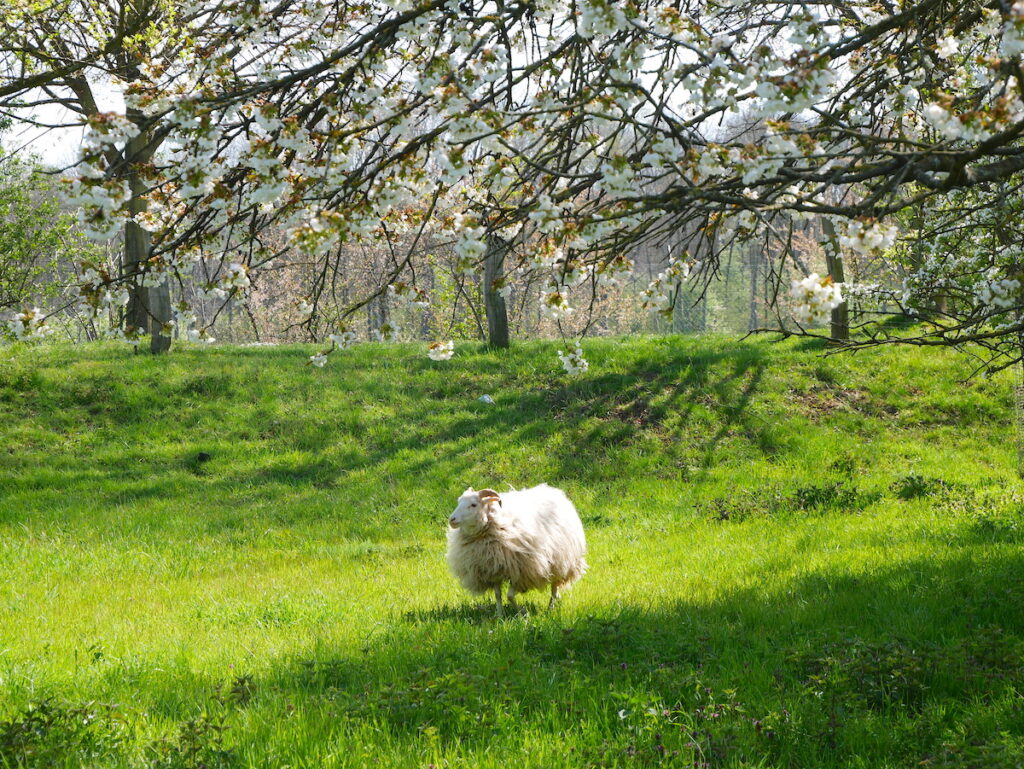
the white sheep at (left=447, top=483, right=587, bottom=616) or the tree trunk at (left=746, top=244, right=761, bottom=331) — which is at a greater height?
the tree trunk at (left=746, top=244, right=761, bottom=331)

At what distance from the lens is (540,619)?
20.9ft

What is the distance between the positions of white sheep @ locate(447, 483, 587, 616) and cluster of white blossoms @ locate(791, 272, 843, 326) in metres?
3.43

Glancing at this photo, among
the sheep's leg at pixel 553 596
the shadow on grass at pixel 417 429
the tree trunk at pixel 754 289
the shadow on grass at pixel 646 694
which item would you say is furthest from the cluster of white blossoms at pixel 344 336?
the tree trunk at pixel 754 289

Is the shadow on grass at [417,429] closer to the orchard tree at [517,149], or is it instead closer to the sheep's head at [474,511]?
the sheep's head at [474,511]

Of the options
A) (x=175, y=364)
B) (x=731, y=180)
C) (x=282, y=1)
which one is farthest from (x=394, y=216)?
(x=175, y=364)

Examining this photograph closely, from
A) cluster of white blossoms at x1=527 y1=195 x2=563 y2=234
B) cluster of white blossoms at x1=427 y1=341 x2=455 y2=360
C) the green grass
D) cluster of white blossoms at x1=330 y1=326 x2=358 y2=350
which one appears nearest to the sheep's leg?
the green grass

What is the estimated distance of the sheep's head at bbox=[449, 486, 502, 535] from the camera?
22.0 feet

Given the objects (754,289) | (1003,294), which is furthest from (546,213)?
(754,289)

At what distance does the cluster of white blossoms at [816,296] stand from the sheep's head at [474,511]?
11.3ft

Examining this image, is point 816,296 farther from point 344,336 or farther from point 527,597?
point 527,597

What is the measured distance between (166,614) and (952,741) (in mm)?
6081

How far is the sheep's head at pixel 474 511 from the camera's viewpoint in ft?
22.0

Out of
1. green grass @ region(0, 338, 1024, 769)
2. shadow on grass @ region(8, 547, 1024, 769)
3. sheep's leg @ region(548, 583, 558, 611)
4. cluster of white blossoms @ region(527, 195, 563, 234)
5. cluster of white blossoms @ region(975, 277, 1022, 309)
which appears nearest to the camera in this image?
shadow on grass @ region(8, 547, 1024, 769)

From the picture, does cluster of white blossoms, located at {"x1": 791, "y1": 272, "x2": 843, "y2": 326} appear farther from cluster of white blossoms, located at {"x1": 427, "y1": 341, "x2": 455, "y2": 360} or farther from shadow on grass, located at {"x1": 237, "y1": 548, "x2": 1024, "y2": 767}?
cluster of white blossoms, located at {"x1": 427, "y1": 341, "x2": 455, "y2": 360}
